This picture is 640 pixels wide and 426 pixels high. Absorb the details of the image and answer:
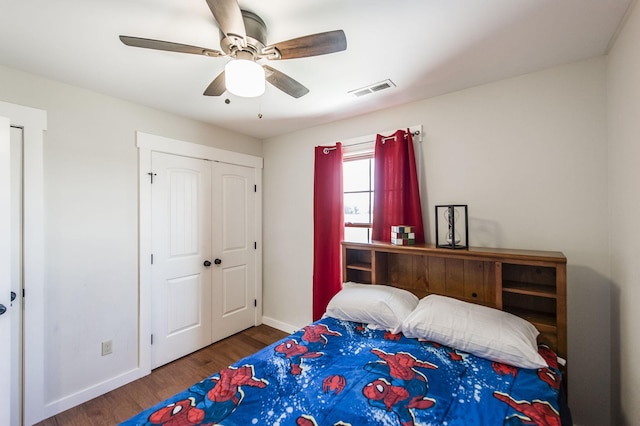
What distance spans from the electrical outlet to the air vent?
2897 millimetres

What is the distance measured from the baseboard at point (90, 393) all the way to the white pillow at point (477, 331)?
7.84 feet

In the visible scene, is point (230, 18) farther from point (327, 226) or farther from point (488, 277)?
point (488, 277)

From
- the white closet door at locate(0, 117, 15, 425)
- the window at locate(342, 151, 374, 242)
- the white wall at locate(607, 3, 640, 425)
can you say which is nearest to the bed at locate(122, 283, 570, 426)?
the white wall at locate(607, 3, 640, 425)

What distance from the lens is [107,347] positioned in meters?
2.22

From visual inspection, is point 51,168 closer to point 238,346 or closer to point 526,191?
point 238,346

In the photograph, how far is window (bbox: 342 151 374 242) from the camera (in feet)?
8.98

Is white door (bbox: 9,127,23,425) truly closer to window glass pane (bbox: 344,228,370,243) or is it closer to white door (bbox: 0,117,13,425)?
white door (bbox: 0,117,13,425)

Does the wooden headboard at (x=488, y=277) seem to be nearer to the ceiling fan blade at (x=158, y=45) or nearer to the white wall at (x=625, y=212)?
the white wall at (x=625, y=212)

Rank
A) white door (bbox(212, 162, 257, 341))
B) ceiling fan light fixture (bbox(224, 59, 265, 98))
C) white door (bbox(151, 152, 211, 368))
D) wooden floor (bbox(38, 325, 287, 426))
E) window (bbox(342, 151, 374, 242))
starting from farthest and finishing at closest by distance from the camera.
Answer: white door (bbox(212, 162, 257, 341)) < window (bbox(342, 151, 374, 242)) < white door (bbox(151, 152, 211, 368)) < wooden floor (bbox(38, 325, 287, 426)) < ceiling fan light fixture (bbox(224, 59, 265, 98))

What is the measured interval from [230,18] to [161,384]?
2.79 meters

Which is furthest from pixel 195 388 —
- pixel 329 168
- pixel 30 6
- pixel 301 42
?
pixel 329 168

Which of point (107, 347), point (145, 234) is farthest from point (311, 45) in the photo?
point (107, 347)

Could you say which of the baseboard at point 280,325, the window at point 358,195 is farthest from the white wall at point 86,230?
the window at point 358,195

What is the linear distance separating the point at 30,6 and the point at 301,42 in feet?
4.33
